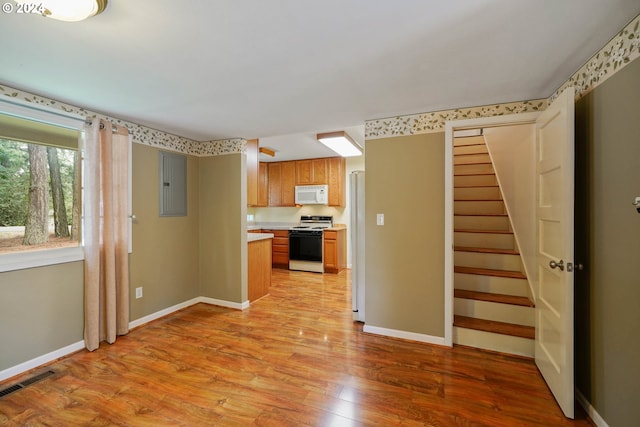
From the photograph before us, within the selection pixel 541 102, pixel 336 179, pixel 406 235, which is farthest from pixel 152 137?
pixel 541 102

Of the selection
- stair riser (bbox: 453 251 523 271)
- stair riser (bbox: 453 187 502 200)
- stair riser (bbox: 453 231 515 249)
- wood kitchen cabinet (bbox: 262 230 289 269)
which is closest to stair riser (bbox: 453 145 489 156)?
stair riser (bbox: 453 187 502 200)

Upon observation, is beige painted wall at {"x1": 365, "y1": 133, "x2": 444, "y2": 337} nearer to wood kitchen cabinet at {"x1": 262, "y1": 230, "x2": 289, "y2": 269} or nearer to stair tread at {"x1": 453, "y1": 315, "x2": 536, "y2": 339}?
stair tread at {"x1": 453, "y1": 315, "x2": 536, "y2": 339}

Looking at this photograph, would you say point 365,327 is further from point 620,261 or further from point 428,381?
point 620,261

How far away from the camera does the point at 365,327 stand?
2898 mm

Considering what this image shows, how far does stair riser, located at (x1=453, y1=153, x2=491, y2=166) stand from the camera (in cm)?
398

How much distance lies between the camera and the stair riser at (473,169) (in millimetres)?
3857

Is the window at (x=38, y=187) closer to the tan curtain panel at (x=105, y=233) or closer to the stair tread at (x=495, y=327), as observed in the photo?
the tan curtain panel at (x=105, y=233)

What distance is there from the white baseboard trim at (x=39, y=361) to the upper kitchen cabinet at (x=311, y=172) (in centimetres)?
424

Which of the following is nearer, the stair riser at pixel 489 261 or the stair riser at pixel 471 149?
the stair riser at pixel 489 261

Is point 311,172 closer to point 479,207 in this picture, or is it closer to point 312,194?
point 312,194

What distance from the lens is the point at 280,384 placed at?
2.03 m

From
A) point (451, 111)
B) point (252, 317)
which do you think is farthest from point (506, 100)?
point (252, 317)

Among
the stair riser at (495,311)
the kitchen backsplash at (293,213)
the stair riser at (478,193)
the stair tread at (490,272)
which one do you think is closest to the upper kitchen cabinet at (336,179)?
the kitchen backsplash at (293,213)

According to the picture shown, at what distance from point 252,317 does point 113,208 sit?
1.85 metres
